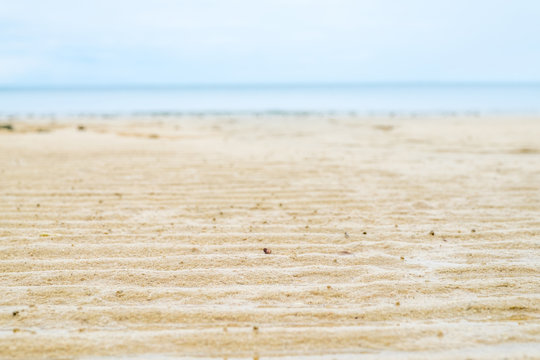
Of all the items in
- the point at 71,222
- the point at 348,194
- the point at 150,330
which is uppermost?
the point at 348,194

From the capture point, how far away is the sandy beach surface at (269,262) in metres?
2.42

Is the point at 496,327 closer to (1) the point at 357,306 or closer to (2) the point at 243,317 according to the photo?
(1) the point at 357,306

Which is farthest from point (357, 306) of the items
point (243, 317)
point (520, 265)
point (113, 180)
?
point (113, 180)

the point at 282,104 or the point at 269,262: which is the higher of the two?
the point at 282,104

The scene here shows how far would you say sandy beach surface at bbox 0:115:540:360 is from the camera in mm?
2418

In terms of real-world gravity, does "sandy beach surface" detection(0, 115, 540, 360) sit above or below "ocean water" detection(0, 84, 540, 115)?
below

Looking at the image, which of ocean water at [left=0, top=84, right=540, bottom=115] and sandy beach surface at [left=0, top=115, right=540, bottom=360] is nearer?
sandy beach surface at [left=0, top=115, right=540, bottom=360]

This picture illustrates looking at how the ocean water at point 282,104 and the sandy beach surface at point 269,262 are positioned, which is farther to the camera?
the ocean water at point 282,104

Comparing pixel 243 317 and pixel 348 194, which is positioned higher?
pixel 348 194

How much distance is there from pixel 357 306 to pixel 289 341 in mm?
555

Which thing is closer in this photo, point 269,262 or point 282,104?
point 269,262

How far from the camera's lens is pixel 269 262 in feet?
11.0

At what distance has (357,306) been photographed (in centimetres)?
274

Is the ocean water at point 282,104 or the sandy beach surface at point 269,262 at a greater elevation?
the ocean water at point 282,104
